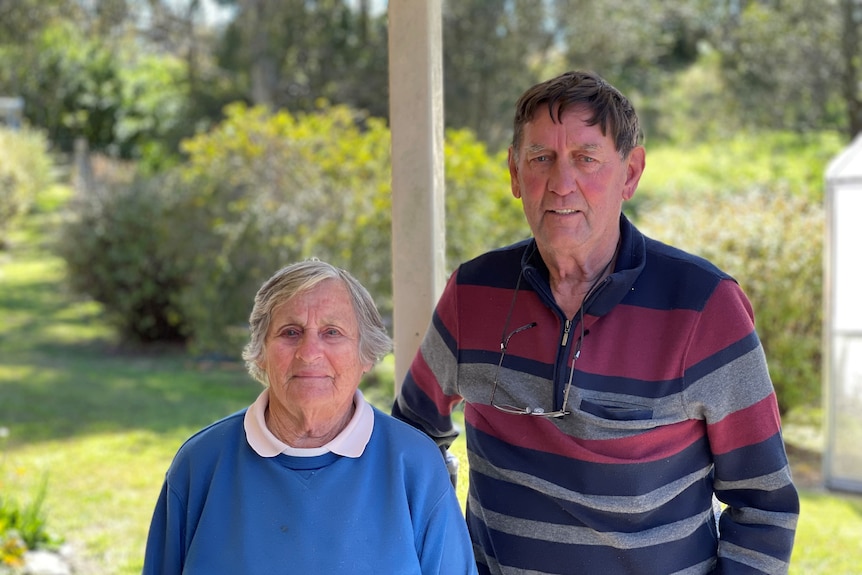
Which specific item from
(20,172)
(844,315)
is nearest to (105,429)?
(844,315)

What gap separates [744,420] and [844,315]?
406cm

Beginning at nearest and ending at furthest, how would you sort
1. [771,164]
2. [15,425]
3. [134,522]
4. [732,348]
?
[732,348] < [134,522] < [15,425] < [771,164]

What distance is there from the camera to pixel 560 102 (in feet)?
5.86

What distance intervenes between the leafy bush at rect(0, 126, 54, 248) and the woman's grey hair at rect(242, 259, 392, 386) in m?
14.6

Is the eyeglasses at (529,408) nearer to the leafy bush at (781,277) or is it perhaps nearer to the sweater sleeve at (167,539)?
the sweater sleeve at (167,539)

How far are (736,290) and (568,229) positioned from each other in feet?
1.07

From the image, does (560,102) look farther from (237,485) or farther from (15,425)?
(15,425)

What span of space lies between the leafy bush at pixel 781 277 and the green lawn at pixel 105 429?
3.10 feet

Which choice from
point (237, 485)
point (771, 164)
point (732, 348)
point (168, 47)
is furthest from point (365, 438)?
point (771, 164)

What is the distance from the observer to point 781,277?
625 centimetres

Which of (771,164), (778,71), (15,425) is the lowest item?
(15,425)

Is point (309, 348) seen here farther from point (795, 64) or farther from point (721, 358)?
point (795, 64)

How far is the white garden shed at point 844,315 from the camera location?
5.32 m

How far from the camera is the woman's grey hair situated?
5.94 ft
